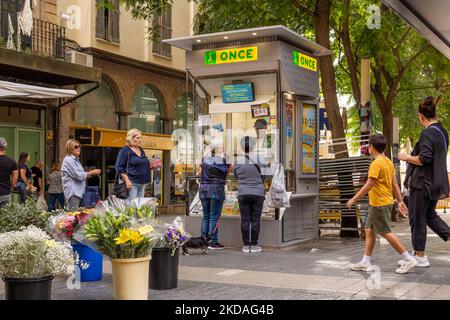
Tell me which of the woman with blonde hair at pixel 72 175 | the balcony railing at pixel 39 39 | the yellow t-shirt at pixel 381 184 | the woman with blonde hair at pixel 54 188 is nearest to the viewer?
the yellow t-shirt at pixel 381 184

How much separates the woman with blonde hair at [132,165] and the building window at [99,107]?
10564mm

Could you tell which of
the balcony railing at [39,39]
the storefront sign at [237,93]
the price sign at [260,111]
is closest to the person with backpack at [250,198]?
the price sign at [260,111]

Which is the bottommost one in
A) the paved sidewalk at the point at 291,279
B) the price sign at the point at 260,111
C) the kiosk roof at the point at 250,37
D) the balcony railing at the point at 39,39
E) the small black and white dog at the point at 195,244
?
the paved sidewalk at the point at 291,279

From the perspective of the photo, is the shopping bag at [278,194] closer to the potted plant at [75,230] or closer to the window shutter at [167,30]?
the potted plant at [75,230]

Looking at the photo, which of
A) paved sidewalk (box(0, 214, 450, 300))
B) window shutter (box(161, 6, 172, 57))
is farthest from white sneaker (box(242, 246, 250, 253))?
window shutter (box(161, 6, 172, 57))

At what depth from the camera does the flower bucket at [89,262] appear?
7344mm

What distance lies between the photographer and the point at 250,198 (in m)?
10.3

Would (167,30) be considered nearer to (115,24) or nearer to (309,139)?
(115,24)

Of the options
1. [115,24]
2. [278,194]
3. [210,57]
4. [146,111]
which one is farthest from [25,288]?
[146,111]

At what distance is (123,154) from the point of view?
418 inches

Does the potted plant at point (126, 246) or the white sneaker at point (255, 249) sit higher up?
the potted plant at point (126, 246)

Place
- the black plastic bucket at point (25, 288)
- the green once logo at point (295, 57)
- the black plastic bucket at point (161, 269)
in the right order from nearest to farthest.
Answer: the black plastic bucket at point (25, 288), the black plastic bucket at point (161, 269), the green once logo at point (295, 57)

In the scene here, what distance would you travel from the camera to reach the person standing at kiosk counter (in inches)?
418

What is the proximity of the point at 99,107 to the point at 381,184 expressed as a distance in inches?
590
